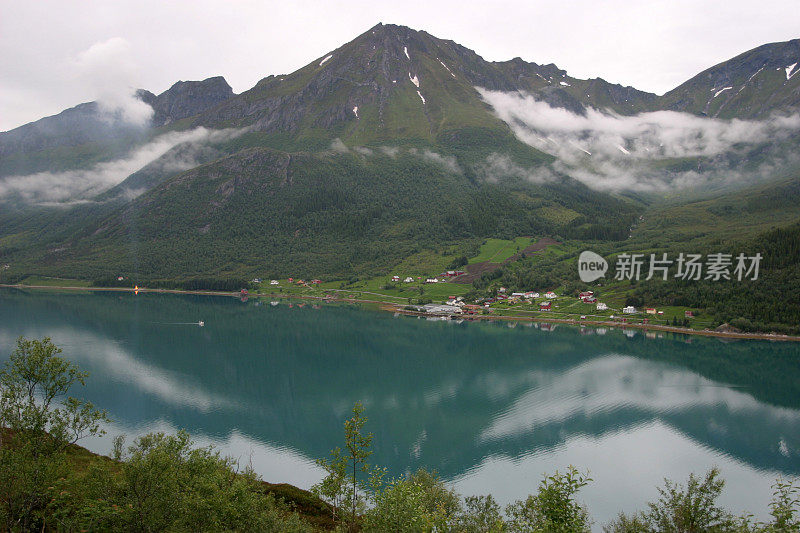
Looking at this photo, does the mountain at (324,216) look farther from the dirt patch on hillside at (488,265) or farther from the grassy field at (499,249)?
the dirt patch on hillside at (488,265)

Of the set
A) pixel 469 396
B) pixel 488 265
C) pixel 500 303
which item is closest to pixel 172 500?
pixel 469 396

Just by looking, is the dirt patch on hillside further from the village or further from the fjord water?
the fjord water

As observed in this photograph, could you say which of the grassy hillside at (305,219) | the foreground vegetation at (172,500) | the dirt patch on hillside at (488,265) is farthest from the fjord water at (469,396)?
the grassy hillside at (305,219)

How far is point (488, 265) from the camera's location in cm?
11838

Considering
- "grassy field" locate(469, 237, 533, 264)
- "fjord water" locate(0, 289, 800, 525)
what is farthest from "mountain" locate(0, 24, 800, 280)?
"fjord water" locate(0, 289, 800, 525)

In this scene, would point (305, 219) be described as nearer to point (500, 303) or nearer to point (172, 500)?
point (500, 303)

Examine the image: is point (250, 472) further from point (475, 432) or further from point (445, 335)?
point (445, 335)

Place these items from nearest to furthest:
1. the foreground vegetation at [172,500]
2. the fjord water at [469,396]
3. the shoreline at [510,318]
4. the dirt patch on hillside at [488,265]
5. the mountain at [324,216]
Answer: the foreground vegetation at [172,500], the fjord water at [469,396], the shoreline at [510,318], the dirt patch on hillside at [488,265], the mountain at [324,216]

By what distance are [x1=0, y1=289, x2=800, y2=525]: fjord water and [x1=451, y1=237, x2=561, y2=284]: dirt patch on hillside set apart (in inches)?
1066

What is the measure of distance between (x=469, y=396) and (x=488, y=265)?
232 feet

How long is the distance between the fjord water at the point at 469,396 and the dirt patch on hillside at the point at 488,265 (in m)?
27.1

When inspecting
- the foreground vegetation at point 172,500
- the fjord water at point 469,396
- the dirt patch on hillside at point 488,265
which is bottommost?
the fjord water at point 469,396

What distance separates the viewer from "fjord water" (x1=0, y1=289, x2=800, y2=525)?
115 feet

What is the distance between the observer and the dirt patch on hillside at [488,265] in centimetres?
11388
